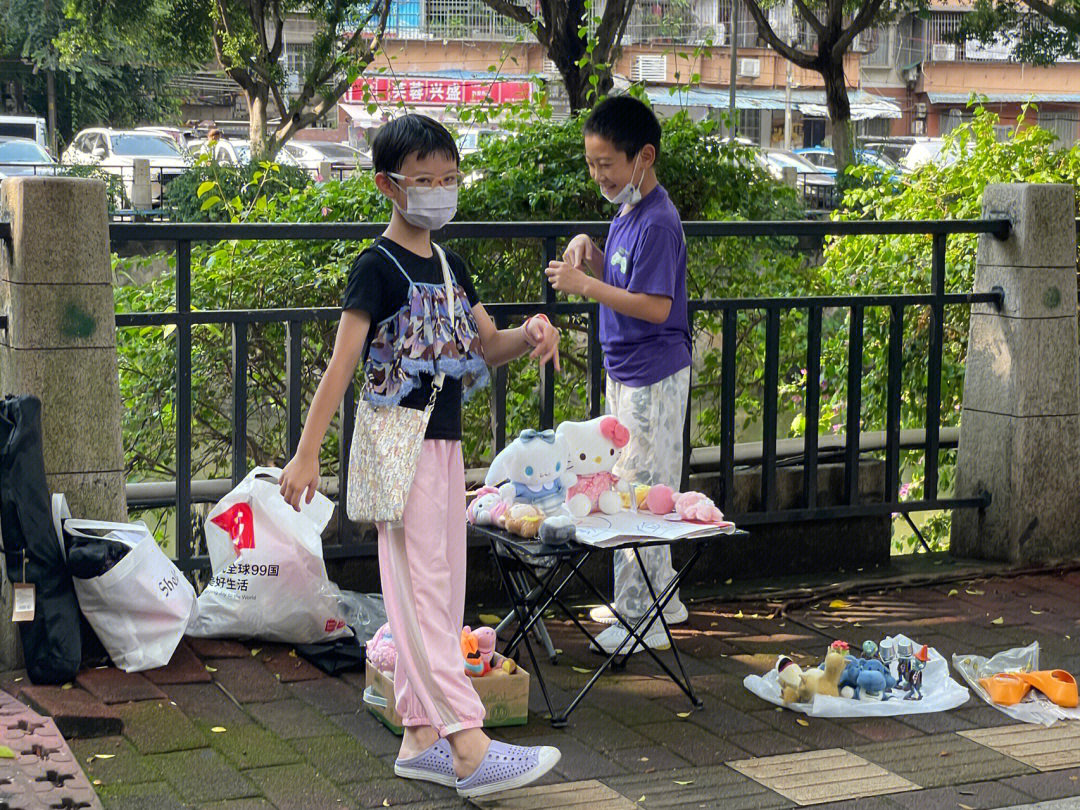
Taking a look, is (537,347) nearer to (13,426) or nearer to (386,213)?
(13,426)

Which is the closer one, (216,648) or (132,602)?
(132,602)

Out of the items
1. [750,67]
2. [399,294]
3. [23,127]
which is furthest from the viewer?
[750,67]

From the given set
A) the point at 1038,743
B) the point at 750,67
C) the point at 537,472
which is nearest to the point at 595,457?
the point at 537,472

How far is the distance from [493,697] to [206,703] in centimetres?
84

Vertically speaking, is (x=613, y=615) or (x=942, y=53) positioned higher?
(x=942, y=53)

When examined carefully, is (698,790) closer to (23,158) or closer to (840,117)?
(840,117)

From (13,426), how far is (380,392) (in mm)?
1276

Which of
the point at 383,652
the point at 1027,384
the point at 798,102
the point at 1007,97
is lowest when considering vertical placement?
the point at 383,652

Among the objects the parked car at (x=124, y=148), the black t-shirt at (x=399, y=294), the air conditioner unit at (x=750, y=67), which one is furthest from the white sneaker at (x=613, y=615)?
the air conditioner unit at (x=750, y=67)

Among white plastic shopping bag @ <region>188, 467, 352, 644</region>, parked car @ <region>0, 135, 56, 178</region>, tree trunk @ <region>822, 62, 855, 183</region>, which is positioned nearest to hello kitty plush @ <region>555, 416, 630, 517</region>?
white plastic shopping bag @ <region>188, 467, 352, 644</region>

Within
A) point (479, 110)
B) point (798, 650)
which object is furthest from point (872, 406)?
point (798, 650)

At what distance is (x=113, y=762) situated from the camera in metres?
3.72

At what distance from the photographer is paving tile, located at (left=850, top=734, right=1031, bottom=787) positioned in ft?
12.5

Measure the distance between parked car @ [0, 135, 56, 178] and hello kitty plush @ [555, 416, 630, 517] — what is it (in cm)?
2598
